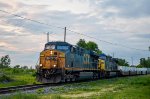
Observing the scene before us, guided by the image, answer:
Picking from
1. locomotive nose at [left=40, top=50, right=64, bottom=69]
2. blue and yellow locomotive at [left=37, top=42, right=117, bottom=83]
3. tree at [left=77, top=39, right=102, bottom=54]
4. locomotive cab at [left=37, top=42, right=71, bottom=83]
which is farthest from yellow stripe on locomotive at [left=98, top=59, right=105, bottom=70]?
tree at [left=77, top=39, right=102, bottom=54]

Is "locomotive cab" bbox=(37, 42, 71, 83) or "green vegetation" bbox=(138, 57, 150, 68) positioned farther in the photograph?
"green vegetation" bbox=(138, 57, 150, 68)

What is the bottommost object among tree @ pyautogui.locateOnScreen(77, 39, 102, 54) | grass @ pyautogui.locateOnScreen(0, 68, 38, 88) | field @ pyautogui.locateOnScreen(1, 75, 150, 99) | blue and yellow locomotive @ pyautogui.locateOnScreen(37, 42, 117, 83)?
field @ pyautogui.locateOnScreen(1, 75, 150, 99)

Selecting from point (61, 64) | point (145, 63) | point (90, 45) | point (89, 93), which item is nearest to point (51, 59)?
point (61, 64)

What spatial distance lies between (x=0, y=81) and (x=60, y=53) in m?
8.85

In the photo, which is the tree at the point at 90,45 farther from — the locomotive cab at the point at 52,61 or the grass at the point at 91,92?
the grass at the point at 91,92

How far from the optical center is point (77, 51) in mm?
37531

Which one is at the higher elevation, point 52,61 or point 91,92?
point 52,61

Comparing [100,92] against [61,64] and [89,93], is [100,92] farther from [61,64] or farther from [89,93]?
[61,64]

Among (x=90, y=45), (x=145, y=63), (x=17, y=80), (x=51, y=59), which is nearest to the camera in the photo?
(x=51, y=59)

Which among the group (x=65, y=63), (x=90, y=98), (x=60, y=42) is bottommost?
(x=90, y=98)

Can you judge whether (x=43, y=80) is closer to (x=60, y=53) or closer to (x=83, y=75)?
(x=60, y=53)

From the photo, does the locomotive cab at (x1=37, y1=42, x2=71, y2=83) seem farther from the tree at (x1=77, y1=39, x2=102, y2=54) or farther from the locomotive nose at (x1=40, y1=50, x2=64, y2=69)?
the tree at (x1=77, y1=39, x2=102, y2=54)

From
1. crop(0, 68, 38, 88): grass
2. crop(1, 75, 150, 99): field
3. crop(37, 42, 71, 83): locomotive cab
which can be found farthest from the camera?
crop(0, 68, 38, 88): grass

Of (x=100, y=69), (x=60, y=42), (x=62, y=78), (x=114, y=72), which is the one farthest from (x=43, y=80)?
(x=114, y=72)
